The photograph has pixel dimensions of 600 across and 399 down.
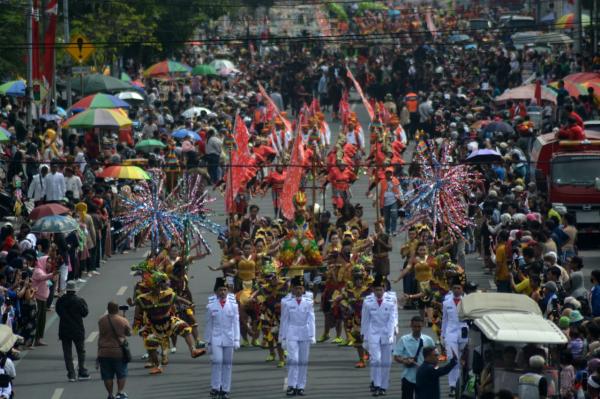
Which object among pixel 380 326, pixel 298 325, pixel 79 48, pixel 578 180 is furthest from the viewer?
pixel 79 48

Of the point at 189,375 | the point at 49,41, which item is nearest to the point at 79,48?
the point at 49,41

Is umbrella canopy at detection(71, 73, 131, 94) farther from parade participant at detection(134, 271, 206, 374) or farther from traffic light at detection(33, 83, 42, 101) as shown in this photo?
parade participant at detection(134, 271, 206, 374)

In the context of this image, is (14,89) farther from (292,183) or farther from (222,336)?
(222,336)

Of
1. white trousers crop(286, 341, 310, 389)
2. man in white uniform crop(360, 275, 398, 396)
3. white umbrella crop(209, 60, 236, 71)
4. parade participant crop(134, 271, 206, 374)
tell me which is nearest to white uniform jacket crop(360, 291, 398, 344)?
man in white uniform crop(360, 275, 398, 396)

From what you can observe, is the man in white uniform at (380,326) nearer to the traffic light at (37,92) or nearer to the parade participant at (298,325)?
the parade participant at (298,325)

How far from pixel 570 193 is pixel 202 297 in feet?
25.5

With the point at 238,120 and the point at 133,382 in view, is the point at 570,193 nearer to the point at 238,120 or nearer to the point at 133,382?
the point at 238,120

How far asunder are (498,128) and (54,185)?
12.5 metres

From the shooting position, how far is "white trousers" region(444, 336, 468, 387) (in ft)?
82.7

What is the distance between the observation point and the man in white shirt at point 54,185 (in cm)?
3772

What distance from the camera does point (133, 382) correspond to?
26.8m

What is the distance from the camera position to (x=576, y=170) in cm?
3759

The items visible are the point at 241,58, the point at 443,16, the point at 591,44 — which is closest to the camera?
the point at 591,44

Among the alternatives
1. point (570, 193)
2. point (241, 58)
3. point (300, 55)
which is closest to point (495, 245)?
point (570, 193)
